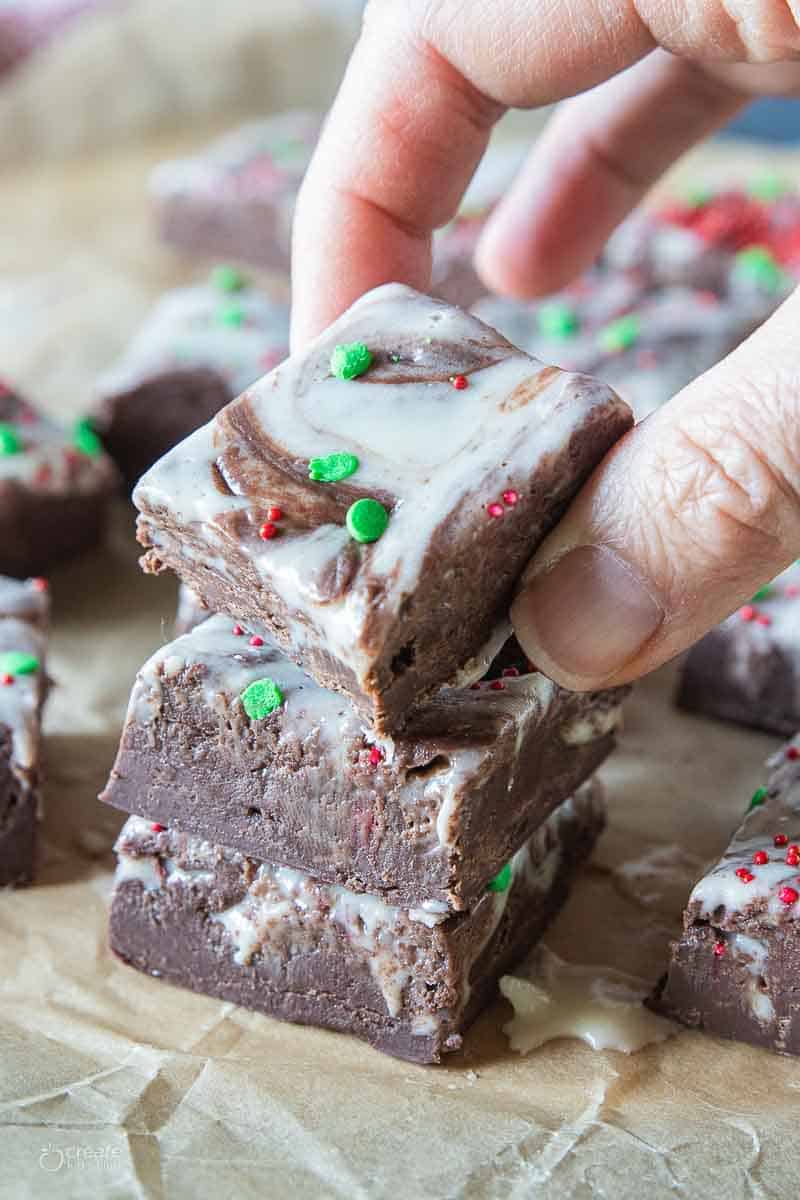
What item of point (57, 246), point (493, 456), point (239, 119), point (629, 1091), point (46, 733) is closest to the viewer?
point (493, 456)

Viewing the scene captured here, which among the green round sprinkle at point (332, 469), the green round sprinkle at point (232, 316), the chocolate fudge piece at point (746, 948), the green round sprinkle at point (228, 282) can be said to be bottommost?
the chocolate fudge piece at point (746, 948)

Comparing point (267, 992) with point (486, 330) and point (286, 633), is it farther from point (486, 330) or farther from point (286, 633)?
point (486, 330)

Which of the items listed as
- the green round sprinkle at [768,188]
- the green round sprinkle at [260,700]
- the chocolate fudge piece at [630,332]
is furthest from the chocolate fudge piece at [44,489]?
the green round sprinkle at [768,188]

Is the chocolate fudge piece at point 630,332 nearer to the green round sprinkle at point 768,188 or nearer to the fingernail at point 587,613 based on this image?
the green round sprinkle at point 768,188

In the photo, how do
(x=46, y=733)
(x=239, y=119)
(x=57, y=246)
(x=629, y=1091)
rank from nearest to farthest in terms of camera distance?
(x=629, y=1091), (x=46, y=733), (x=57, y=246), (x=239, y=119)

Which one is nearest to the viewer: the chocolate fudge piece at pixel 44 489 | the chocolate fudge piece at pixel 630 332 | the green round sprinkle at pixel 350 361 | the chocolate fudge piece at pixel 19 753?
the green round sprinkle at pixel 350 361

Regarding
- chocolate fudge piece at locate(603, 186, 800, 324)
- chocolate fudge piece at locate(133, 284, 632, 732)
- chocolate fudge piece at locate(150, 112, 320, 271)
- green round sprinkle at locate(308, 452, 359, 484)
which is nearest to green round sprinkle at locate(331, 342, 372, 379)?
chocolate fudge piece at locate(133, 284, 632, 732)

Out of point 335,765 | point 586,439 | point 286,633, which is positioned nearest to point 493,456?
point 586,439
